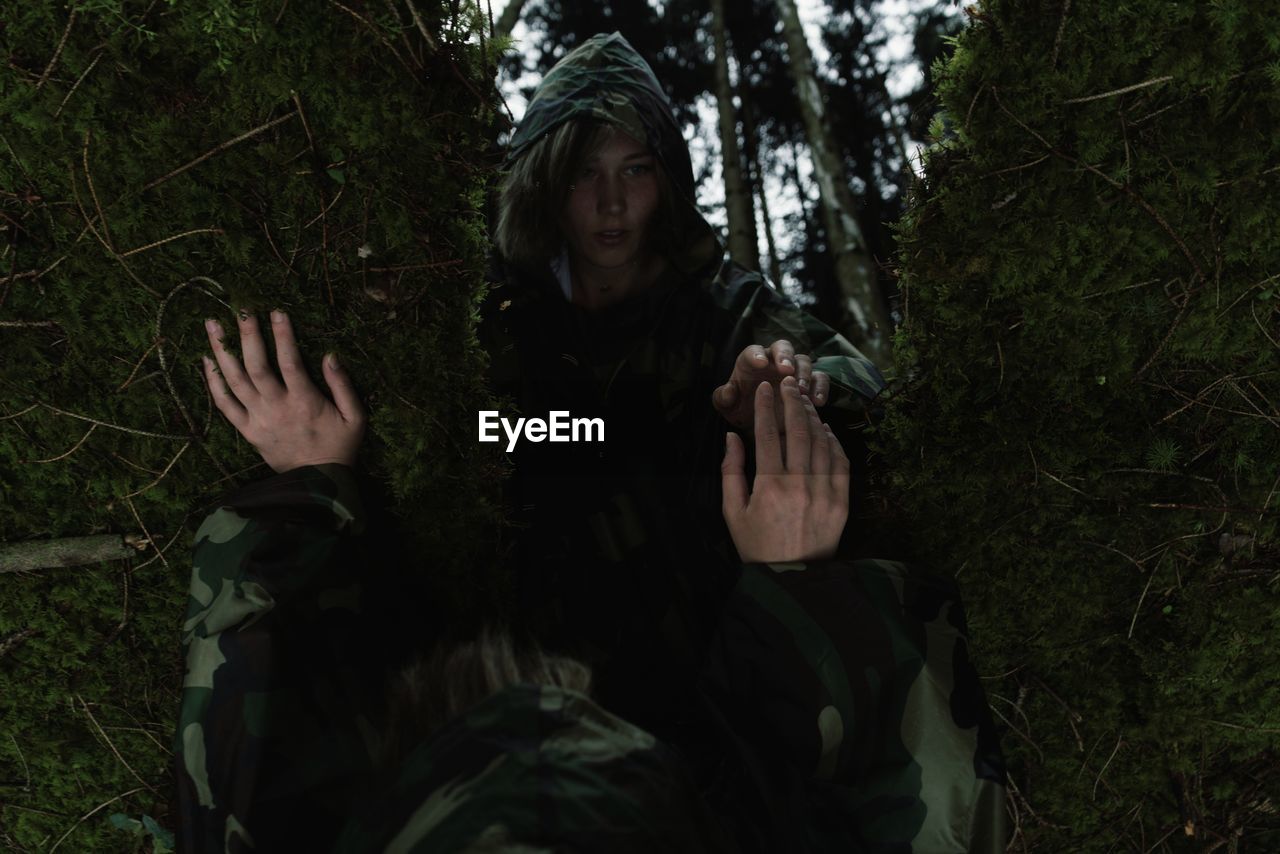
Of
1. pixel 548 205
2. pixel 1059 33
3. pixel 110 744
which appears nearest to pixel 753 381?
pixel 1059 33

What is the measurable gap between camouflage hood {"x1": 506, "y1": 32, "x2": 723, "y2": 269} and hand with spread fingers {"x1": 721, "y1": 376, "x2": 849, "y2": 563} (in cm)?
184

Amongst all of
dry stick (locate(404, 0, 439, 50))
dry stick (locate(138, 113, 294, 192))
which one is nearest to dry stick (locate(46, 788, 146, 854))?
dry stick (locate(138, 113, 294, 192))

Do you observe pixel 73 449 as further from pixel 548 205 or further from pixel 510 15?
pixel 510 15

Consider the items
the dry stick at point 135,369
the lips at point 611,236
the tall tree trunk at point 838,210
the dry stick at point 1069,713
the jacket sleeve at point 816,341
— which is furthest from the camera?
the tall tree trunk at point 838,210

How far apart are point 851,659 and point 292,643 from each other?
125 cm

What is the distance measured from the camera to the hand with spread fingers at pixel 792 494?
1671 millimetres

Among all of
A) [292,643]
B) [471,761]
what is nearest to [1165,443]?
[471,761]

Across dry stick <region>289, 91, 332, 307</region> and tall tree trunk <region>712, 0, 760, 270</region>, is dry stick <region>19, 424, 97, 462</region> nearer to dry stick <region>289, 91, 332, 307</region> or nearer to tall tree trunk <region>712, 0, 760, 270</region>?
dry stick <region>289, 91, 332, 307</region>

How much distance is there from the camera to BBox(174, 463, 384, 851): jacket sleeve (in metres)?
1.37

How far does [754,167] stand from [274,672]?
28.2 ft

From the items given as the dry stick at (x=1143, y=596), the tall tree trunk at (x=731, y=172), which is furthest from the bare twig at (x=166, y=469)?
the tall tree trunk at (x=731, y=172)

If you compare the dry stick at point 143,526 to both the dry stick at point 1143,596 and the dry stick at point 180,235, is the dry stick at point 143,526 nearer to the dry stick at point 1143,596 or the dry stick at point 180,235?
the dry stick at point 180,235

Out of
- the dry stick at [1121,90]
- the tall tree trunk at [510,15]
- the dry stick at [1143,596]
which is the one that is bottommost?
the dry stick at [1143,596]

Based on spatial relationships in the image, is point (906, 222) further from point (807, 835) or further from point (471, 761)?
point (471, 761)
